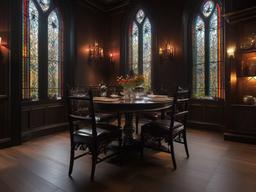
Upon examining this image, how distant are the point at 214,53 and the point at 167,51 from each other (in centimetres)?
108

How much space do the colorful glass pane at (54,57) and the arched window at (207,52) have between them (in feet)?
10.6

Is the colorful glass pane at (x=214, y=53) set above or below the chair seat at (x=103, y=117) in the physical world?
above

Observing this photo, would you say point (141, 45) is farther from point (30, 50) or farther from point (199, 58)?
point (30, 50)

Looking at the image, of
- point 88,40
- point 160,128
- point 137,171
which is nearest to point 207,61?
point 160,128

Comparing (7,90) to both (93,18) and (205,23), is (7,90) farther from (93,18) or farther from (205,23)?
(205,23)

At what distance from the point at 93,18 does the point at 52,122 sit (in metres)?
3.08

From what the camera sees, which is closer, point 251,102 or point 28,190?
point 28,190

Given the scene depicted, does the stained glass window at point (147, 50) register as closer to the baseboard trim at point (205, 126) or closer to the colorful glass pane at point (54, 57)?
the baseboard trim at point (205, 126)

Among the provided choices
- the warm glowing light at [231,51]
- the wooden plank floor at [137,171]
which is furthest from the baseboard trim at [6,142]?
the warm glowing light at [231,51]

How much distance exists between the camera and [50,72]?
14.6 feet

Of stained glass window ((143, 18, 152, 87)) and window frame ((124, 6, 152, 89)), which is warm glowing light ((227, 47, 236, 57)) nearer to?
window frame ((124, 6, 152, 89))

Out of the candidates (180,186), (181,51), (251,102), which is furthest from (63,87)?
(251,102)

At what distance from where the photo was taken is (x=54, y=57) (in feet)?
14.9

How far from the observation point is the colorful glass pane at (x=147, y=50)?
5.38m
